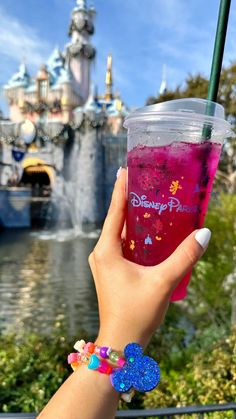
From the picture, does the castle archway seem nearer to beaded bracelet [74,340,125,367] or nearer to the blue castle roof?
the blue castle roof

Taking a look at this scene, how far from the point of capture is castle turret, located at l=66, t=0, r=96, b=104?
43281 mm

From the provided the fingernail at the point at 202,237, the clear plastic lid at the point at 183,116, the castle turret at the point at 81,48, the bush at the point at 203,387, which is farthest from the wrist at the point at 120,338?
the castle turret at the point at 81,48

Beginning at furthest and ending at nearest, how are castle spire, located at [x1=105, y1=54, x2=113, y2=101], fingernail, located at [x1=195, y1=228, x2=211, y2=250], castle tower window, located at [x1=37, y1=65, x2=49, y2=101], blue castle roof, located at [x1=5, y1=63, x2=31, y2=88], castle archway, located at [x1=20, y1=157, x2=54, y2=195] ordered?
castle spire, located at [x1=105, y1=54, x2=113, y2=101], blue castle roof, located at [x1=5, y1=63, x2=31, y2=88], castle tower window, located at [x1=37, y1=65, x2=49, y2=101], castle archway, located at [x1=20, y1=157, x2=54, y2=195], fingernail, located at [x1=195, y1=228, x2=211, y2=250]

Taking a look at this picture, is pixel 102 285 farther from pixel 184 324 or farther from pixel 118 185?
pixel 184 324

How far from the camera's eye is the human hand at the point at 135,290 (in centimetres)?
100

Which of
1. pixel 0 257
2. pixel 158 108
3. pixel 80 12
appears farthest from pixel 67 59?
pixel 158 108

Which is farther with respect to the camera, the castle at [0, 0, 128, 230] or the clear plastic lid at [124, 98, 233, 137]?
the castle at [0, 0, 128, 230]

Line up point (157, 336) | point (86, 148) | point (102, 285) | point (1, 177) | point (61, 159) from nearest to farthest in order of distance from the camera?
point (102, 285), point (157, 336), point (86, 148), point (61, 159), point (1, 177)

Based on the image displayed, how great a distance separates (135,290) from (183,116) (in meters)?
0.56

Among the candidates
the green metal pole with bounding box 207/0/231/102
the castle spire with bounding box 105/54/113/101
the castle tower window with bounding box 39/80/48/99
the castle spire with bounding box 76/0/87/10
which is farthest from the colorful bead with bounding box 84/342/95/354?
the castle spire with bounding box 105/54/113/101

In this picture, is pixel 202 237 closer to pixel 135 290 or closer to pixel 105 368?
pixel 135 290

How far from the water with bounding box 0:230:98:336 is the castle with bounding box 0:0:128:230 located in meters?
10.3

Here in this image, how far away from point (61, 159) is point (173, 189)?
33.9m

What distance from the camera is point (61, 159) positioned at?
1357 inches
